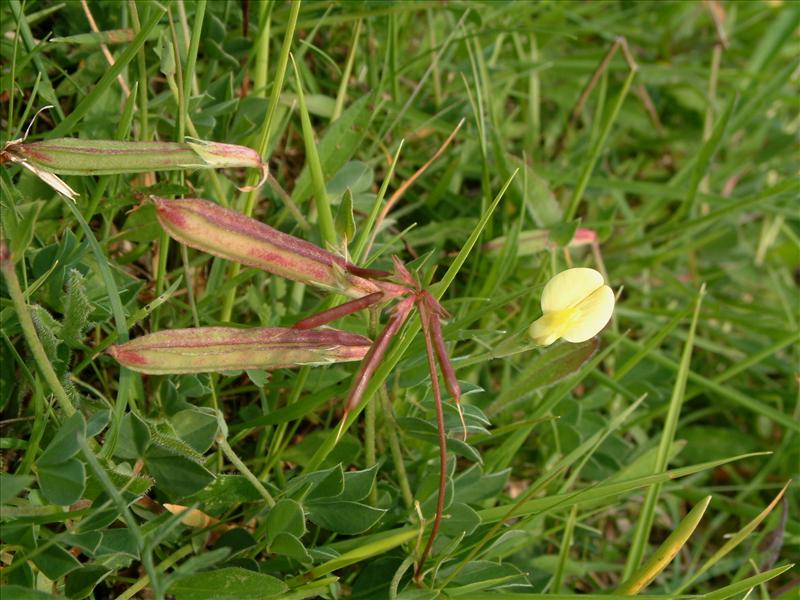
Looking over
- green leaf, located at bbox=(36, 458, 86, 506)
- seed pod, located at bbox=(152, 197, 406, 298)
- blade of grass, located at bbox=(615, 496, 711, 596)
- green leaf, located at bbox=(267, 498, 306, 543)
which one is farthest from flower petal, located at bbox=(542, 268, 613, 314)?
green leaf, located at bbox=(36, 458, 86, 506)

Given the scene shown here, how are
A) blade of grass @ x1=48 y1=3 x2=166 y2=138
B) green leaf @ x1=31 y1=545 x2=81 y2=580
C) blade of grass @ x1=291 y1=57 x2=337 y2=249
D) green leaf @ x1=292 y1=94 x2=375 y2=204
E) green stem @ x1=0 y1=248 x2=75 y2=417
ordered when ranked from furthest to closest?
green leaf @ x1=292 y1=94 x2=375 y2=204, blade of grass @ x1=291 y1=57 x2=337 y2=249, blade of grass @ x1=48 y1=3 x2=166 y2=138, green leaf @ x1=31 y1=545 x2=81 y2=580, green stem @ x1=0 y1=248 x2=75 y2=417

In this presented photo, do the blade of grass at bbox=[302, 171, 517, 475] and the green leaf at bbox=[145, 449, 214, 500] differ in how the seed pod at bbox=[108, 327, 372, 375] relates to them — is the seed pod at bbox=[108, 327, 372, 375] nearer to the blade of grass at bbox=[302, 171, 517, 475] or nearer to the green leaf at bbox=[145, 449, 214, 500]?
the blade of grass at bbox=[302, 171, 517, 475]

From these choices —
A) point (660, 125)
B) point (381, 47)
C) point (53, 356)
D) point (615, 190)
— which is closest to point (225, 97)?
point (381, 47)

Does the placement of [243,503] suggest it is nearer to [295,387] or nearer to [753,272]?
[295,387]

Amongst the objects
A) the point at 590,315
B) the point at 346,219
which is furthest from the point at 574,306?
the point at 346,219

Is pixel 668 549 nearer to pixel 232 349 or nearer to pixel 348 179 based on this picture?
pixel 232 349
